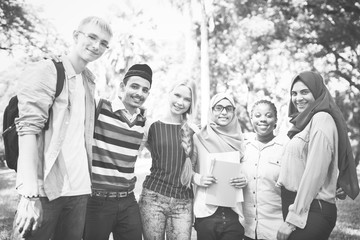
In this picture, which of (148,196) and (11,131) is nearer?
(11,131)

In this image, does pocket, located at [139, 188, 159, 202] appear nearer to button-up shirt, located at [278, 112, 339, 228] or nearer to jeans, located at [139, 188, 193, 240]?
jeans, located at [139, 188, 193, 240]

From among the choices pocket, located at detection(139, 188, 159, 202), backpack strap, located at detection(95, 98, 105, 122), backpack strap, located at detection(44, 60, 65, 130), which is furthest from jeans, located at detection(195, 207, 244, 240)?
backpack strap, located at detection(44, 60, 65, 130)

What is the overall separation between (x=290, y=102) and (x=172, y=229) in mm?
1558

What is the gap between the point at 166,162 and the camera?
Result: 126 inches

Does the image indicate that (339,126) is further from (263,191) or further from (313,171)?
(263,191)

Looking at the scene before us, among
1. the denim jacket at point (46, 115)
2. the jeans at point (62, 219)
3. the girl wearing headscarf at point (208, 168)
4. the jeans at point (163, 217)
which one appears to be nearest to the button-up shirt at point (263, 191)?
the girl wearing headscarf at point (208, 168)

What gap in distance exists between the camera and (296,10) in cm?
1251

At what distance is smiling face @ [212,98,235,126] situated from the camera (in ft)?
10.9

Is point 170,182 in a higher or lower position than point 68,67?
lower

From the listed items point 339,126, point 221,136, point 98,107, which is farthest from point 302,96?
point 98,107

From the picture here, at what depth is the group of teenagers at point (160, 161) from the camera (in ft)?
7.04

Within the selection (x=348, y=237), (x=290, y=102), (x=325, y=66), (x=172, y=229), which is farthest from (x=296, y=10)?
(x=172, y=229)

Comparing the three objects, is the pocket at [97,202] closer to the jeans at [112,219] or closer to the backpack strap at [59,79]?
the jeans at [112,219]

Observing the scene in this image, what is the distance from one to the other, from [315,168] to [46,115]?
1843 mm
